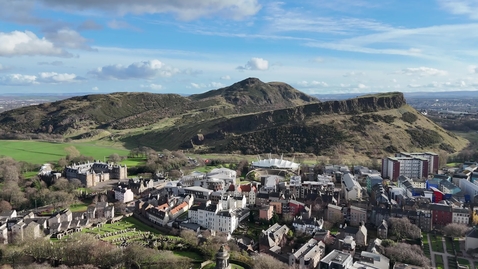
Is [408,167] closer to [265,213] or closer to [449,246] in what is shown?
[449,246]

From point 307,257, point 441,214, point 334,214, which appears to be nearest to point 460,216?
point 441,214

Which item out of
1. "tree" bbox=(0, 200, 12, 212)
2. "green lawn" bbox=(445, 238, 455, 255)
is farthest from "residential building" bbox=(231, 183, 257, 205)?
"tree" bbox=(0, 200, 12, 212)

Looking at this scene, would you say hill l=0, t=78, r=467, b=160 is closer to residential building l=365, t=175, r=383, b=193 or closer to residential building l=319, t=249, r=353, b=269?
residential building l=365, t=175, r=383, b=193

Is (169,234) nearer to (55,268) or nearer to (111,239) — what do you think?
(111,239)

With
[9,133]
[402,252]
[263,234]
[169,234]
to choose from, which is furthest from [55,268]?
[9,133]

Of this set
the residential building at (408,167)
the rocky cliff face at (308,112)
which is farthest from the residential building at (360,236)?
the rocky cliff face at (308,112)

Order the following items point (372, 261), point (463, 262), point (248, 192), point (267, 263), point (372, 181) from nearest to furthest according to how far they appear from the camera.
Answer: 1. point (267, 263)
2. point (372, 261)
3. point (463, 262)
4. point (248, 192)
5. point (372, 181)
